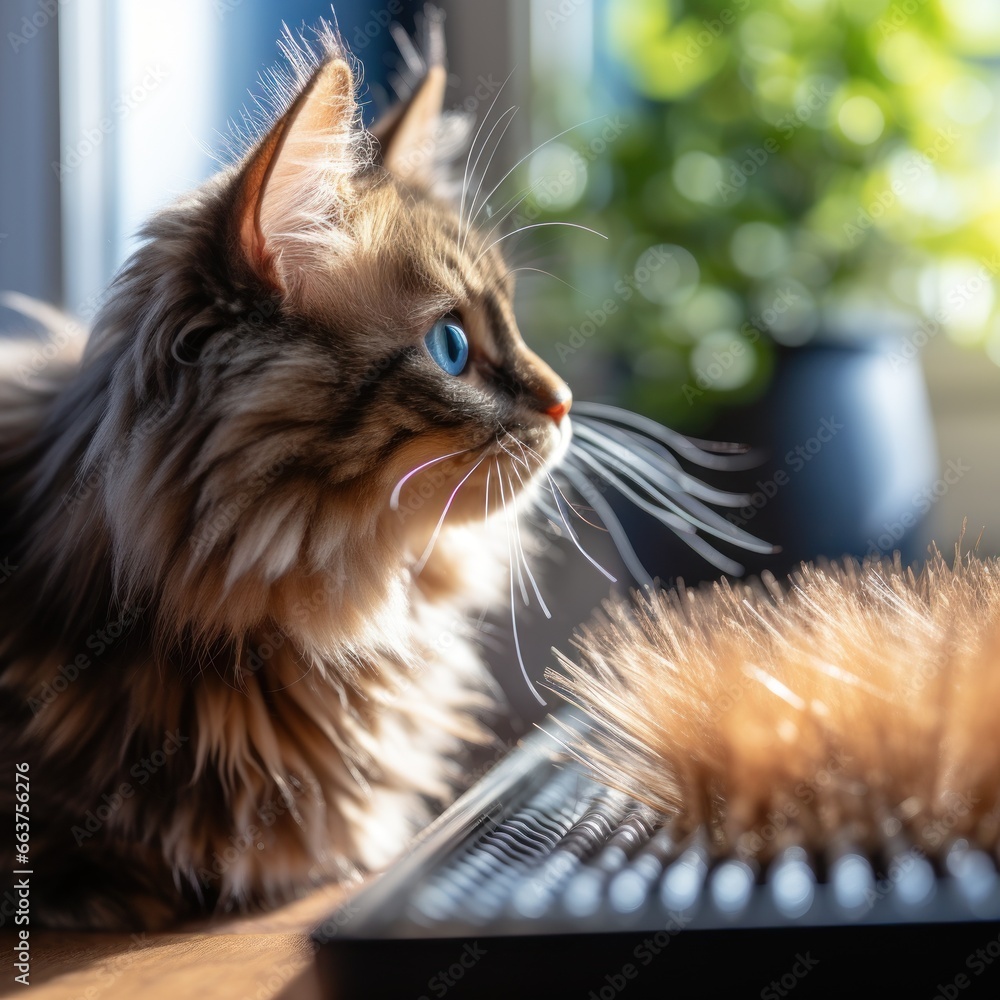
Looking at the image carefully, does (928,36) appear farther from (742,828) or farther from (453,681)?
(742,828)

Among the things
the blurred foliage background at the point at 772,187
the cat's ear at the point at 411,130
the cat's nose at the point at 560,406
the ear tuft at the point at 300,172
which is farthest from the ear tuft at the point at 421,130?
the blurred foliage background at the point at 772,187

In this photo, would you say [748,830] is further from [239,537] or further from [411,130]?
[411,130]

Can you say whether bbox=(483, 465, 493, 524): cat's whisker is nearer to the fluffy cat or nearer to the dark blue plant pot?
the fluffy cat

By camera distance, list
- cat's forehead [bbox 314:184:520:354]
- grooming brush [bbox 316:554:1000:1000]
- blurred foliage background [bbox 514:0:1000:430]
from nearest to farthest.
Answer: grooming brush [bbox 316:554:1000:1000]
cat's forehead [bbox 314:184:520:354]
blurred foliage background [bbox 514:0:1000:430]

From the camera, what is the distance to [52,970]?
508mm

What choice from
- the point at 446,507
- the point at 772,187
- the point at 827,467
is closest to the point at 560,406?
the point at 446,507

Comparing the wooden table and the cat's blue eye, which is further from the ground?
the cat's blue eye

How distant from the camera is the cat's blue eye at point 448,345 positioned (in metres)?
0.72

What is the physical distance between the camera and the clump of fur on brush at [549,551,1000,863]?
0.40 metres

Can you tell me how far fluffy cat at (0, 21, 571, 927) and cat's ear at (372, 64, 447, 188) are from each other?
0.14m

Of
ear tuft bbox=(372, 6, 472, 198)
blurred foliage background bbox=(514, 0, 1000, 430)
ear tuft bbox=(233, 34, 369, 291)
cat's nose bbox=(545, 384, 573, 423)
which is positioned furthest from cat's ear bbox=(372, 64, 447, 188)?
blurred foliage background bbox=(514, 0, 1000, 430)

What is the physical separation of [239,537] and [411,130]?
1.48 feet

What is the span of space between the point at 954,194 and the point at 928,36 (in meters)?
0.23

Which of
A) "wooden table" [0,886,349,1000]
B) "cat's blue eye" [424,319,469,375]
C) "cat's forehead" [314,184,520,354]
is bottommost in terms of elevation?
"wooden table" [0,886,349,1000]
